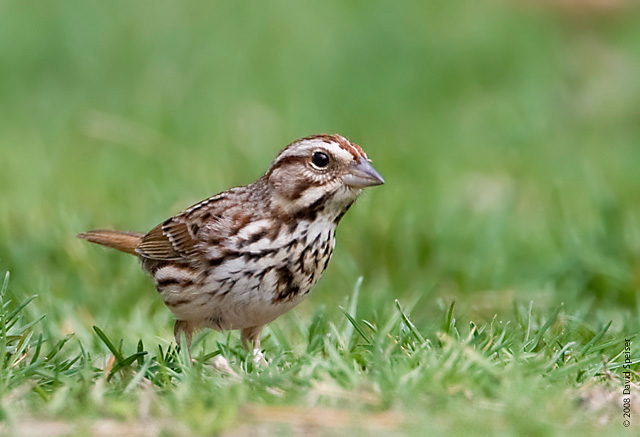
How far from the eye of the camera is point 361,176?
5.12 m

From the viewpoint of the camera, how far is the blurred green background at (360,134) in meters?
7.26

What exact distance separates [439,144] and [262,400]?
652 cm

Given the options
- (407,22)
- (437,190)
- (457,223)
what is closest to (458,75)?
(407,22)

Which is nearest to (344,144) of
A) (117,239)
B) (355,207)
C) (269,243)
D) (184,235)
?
(269,243)

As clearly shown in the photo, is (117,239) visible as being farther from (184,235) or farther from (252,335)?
(252,335)

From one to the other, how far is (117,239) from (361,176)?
1688 millimetres

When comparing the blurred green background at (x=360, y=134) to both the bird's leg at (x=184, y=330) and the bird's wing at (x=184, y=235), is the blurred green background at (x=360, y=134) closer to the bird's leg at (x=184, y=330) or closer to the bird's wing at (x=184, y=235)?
the bird's wing at (x=184, y=235)

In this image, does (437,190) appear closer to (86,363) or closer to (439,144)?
(439,144)

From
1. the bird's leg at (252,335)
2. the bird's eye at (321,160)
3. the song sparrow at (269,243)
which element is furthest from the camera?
the bird's leg at (252,335)

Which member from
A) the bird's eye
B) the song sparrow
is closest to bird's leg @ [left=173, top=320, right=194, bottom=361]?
the song sparrow

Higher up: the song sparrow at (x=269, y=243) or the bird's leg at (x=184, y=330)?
the song sparrow at (x=269, y=243)

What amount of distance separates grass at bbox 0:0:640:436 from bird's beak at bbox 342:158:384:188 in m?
0.58

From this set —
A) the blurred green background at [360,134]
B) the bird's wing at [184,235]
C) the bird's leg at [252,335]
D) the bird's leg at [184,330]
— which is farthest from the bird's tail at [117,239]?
the bird's leg at [252,335]

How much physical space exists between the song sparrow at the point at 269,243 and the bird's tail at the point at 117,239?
2.40 ft
